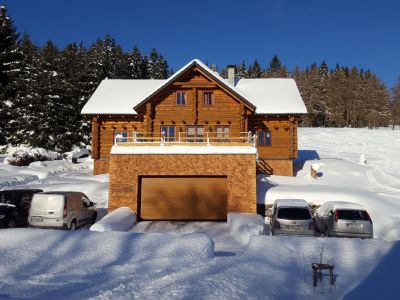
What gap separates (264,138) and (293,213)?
15344 mm

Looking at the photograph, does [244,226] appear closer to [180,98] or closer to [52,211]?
[52,211]

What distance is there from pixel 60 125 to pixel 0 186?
21474mm

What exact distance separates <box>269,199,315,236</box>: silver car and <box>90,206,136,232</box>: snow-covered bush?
22.8ft

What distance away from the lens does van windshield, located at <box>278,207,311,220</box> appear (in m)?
15.2

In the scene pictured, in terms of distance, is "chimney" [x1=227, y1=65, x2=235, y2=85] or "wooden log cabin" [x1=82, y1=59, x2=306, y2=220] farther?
"chimney" [x1=227, y1=65, x2=235, y2=85]

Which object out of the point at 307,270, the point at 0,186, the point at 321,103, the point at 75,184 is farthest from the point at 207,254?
the point at 321,103

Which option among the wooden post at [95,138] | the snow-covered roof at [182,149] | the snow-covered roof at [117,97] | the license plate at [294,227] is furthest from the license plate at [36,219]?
the wooden post at [95,138]

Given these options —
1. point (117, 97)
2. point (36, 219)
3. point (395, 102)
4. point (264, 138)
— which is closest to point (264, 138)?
point (264, 138)

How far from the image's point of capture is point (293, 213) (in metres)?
15.3

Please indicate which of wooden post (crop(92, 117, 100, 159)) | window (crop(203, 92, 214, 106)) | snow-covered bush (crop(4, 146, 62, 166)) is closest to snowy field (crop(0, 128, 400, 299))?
window (crop(203, 92, 214, 106))

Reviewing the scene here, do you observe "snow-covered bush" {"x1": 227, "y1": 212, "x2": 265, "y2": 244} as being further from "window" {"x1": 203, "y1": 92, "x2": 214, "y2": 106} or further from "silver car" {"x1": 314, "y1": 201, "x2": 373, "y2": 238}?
"window" {"x1": 203, "y1": 92, "x2": 214, "y2": 106}

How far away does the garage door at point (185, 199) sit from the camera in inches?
830

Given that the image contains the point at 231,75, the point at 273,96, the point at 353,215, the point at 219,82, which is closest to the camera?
the point at 353,215

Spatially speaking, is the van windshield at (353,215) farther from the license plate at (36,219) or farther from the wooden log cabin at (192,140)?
the license plate at (36,219)
